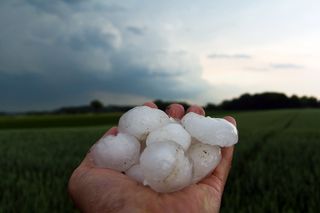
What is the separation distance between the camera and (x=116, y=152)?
251 cm

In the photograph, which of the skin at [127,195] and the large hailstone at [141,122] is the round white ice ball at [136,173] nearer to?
the skin at [127,195]

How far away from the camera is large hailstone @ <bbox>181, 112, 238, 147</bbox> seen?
263cm

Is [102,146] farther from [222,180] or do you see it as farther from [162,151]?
[222,180]

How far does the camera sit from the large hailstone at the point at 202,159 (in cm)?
257

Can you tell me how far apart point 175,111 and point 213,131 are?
479 mm

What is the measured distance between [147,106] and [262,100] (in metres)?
68.0

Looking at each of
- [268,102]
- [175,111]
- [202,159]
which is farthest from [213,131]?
[268,102]

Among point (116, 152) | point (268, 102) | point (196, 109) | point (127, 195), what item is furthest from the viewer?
point (268, 102)

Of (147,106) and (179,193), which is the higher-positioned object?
(147,106)

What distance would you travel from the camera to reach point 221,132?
2645 mm

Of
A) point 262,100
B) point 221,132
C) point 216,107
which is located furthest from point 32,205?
point 262,100

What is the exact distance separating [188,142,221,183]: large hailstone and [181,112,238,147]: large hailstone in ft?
0.13

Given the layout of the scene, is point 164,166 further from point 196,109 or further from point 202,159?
point 196,109

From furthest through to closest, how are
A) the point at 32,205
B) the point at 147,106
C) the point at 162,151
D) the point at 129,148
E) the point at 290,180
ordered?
1. the point at 290,180
2. the point at 32,205
3. the point at 147,106
4. the point at 129,148
5. the point at 162,151
